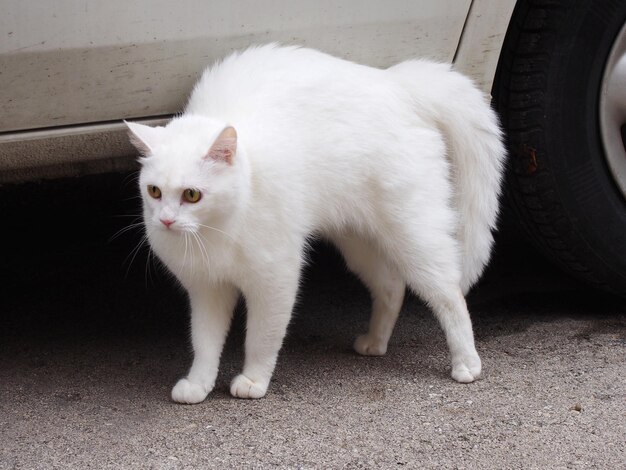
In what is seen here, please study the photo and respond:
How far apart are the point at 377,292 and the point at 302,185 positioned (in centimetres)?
62

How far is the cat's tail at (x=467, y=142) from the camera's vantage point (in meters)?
2.87

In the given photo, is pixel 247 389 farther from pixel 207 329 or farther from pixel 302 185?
pixel 302 185

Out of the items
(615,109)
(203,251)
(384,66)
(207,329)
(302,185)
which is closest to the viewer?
(203,251)

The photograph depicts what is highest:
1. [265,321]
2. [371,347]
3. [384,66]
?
[384,66]

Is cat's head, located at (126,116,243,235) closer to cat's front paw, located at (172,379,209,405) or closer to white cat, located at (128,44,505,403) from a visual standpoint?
white cat, located at (128,44,505,403)

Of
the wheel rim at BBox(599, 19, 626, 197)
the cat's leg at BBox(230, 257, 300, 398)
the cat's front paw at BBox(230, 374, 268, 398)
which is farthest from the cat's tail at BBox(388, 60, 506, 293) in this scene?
the cat's front paw at BBox(230, 374, 268, 398)

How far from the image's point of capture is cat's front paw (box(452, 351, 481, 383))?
2812 millimetres

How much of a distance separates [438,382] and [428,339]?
40 cm

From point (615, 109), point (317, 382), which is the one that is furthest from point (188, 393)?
point (615, 109)

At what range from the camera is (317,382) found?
112 inches

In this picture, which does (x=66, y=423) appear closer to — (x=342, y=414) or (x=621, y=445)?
(x=342, y=414)

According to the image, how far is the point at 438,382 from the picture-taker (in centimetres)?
283

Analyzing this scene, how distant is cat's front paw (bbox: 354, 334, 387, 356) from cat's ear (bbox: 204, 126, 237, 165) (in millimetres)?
946

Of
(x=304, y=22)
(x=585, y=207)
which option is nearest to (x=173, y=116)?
(x=304, y=22)
